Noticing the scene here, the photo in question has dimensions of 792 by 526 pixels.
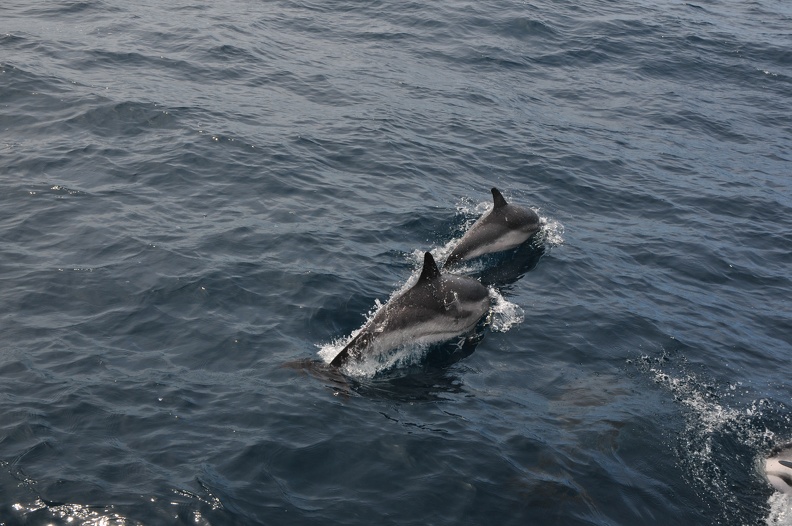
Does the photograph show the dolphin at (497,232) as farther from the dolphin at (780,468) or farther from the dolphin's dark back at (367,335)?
the dolphin at (780,468)

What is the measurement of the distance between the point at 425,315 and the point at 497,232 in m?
4.49

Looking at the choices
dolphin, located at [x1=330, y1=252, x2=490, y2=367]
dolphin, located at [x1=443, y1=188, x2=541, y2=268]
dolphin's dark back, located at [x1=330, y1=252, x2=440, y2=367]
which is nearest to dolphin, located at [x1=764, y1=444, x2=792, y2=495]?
dolphin, located at [x1=330, y1=252, x2=490, y2=367]

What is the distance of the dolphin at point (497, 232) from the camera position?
18438mm

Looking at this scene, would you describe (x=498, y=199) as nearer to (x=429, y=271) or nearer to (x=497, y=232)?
(x=497, y=232)

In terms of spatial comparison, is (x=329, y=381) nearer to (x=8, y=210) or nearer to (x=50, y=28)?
(x=8, y=210)

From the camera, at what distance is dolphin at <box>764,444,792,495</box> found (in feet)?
39.5

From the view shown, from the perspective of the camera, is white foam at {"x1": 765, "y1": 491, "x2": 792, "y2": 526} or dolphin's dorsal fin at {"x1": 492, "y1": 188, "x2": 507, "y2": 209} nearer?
white foam at {"x1": 765, "y1": 491, "x2": 792, "y2": 526}

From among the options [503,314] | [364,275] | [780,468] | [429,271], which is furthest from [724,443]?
[364,275]

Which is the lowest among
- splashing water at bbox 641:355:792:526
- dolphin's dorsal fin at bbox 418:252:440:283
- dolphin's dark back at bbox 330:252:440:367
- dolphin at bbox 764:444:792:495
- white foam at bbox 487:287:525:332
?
white foam at bbox 487:287:525:332

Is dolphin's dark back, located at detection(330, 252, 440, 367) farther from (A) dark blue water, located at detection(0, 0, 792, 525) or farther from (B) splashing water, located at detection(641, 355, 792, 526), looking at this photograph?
(B) splashing water, located at detection(641, 355, 792, 526)

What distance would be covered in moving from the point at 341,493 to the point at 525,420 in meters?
3.66

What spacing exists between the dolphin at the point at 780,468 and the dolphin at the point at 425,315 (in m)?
5.89

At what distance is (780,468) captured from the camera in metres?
12.2

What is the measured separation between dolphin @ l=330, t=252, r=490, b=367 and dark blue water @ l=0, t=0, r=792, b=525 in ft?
1.45
